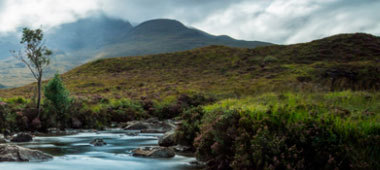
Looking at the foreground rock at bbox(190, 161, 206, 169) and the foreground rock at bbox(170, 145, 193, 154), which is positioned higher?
the foreground rock at bbox(190, 161, 206, 169)

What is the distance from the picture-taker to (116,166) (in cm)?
1344

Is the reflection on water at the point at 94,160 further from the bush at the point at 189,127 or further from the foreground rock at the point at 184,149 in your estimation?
the bush at the point at 189,127

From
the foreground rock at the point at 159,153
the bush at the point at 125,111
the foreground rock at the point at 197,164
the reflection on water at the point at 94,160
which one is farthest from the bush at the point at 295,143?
the bush at the point at 125,111

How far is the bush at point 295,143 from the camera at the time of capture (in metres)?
7.29

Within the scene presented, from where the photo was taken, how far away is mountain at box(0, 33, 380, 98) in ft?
222

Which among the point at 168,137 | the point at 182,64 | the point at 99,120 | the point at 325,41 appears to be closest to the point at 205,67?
the point at 182,64

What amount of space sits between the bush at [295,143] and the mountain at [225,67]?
52.0 metres

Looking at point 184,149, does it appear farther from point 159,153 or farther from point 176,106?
point 176,106

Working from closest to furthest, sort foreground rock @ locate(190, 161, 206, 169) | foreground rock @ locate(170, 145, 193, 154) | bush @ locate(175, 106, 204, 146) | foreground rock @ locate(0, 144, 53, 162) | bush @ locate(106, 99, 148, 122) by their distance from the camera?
foreground rock @ locate(190, 161, 206, 169)
foreground rock @ locate(0, 144, 53, 162)
bush @ locate(175, 106, 204, 146)
foreground rock @ locate(170, 145, 193, 154)
bush @ locate(106, 99, 148, 122)

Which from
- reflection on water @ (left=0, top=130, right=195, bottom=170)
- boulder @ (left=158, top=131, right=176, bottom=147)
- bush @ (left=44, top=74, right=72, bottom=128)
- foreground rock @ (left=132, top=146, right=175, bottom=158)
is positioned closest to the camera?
reflection on water @ (left=0, top=130, right=195, bottom=170)

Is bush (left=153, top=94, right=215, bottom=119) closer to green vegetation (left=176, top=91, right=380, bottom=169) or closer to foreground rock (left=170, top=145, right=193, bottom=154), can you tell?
foreground rock (left=170, top=145, right=193, bottom=154)

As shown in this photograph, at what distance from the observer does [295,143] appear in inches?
320

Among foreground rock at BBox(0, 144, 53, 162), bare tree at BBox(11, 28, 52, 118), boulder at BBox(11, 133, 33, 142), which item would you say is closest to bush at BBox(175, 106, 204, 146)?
foreground rock at BBox(0, 144, 53, 162)

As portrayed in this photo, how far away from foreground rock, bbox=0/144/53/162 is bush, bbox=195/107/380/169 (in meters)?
8.84
